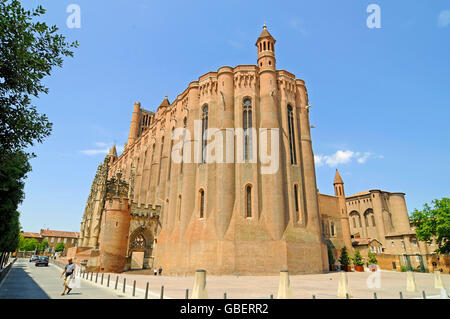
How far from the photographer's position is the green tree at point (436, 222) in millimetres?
34053

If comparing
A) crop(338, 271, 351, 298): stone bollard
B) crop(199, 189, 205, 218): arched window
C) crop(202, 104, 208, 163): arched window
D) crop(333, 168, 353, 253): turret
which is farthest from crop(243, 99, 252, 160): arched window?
crop(333, 168, 353, 253): turret

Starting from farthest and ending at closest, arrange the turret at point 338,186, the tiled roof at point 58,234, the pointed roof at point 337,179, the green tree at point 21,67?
the tiled roof at point 58,234 → the pointed roof at point 337,179 → the turret at point 338,186 → the green tree at point 21,67

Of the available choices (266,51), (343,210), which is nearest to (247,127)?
(266,51)

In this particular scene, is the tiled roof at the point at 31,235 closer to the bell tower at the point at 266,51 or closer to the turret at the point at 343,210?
the turret at the point at 343,210

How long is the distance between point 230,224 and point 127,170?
1407 inches

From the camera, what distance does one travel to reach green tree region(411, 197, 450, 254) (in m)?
34.1

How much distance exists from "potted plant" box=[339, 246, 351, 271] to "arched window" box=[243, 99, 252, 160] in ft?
71.3

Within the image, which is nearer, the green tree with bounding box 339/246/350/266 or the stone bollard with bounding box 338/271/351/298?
the stone bollard with bounding box 338/271/351/298

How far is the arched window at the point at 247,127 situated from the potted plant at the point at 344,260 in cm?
2172

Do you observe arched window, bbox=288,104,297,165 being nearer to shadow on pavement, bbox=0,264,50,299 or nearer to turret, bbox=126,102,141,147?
shadow on pavement, bbox=0,264,50,299

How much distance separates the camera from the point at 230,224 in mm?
25953

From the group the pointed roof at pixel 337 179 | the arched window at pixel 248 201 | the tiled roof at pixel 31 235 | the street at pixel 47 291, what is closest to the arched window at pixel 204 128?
the arched window at pixel 248 201
